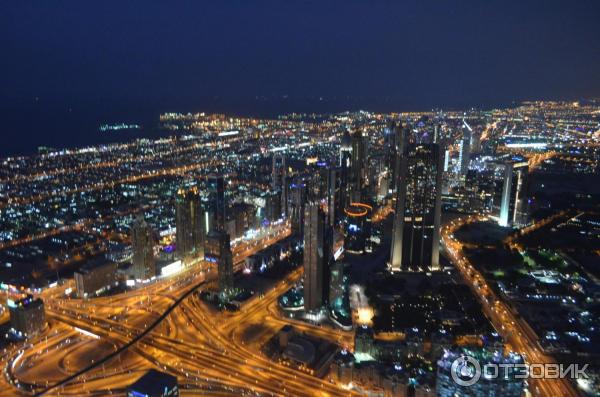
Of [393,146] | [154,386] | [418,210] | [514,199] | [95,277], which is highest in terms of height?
[393,146]

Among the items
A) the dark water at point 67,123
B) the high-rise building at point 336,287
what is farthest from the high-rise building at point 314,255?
the dark water at point 67,123

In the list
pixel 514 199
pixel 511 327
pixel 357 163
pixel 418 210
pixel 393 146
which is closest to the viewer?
pixel 511 327

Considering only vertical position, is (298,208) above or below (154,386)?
above

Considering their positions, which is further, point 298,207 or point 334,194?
point 334,194

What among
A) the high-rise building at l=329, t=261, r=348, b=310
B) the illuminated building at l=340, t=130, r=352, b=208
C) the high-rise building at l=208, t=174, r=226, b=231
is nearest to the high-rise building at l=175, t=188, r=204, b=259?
the high-rise building at l=208, t=174, r=226, b=231

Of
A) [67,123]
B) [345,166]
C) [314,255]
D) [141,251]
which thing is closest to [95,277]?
[141,251]

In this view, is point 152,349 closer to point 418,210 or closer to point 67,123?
point 418,210
